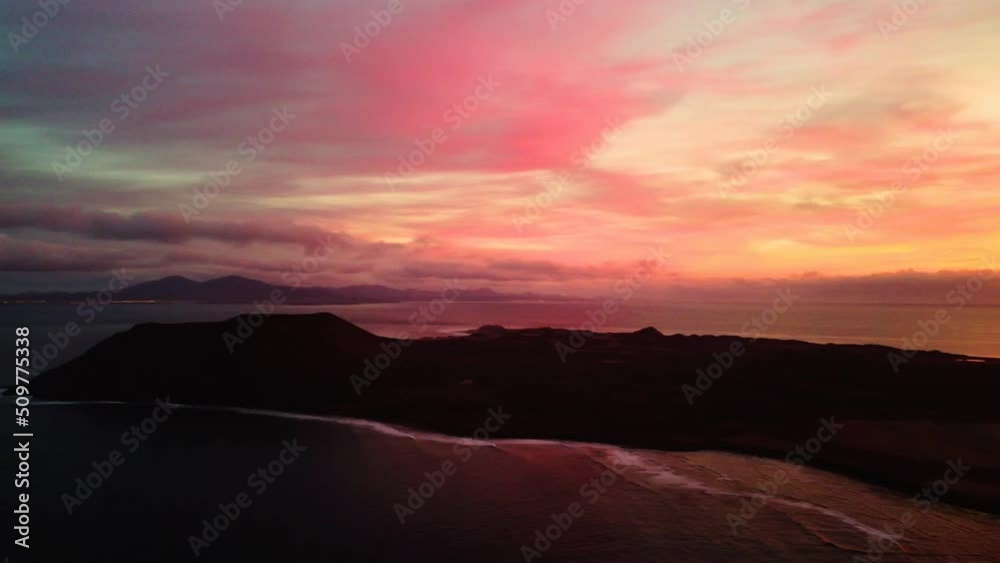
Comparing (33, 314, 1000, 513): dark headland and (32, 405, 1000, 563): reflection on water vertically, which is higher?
(32, 405, 1000, 563): reflection on water

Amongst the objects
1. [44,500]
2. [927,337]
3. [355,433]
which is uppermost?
[44,500]

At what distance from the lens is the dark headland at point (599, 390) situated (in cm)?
2214

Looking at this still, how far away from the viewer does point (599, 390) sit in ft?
100

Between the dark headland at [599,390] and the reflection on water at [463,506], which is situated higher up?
the reflection on water at [463,506]

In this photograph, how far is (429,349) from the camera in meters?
38.4

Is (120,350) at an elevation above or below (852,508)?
below

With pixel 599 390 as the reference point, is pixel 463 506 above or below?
above

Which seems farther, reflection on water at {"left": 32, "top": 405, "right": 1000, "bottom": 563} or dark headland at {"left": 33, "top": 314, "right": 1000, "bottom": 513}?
dark headland at {"left": 33, "top": 314, "right": 1000, "bottom": 513}

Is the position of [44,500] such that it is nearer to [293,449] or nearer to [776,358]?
[293,449]

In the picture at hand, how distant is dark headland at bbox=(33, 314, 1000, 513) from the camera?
22141 millimetres

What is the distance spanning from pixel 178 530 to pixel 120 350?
68.8 ft

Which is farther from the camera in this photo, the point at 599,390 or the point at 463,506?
the point at 599,390

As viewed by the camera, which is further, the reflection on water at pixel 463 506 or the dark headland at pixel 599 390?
the dark headland at pixel 599 390

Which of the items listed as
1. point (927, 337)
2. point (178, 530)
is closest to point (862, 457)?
point (178, 530)
